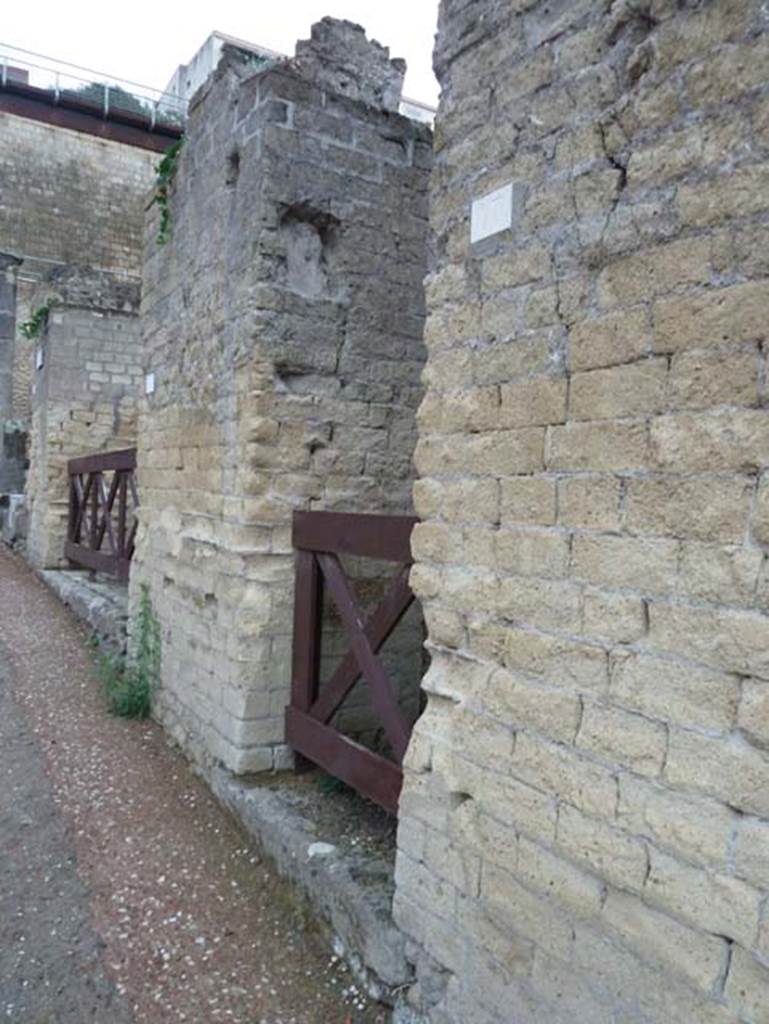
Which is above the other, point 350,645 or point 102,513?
point 102,513

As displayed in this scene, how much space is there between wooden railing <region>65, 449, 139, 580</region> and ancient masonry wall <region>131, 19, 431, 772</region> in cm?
343

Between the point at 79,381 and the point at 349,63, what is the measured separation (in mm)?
7401

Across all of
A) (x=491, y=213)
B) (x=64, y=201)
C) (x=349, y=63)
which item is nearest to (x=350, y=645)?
(x=491, y=213)

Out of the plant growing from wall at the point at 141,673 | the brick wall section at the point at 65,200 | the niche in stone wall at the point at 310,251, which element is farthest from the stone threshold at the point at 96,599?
the brick wall section at the point at 65,200

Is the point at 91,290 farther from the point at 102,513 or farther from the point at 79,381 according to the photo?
the point at 102,513

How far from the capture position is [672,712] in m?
1.79

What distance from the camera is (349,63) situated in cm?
405

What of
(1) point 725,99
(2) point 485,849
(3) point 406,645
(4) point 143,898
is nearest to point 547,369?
Answer: (1) point 725,99

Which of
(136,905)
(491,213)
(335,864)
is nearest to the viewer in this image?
(491,213)

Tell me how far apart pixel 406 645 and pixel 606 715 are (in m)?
2.47

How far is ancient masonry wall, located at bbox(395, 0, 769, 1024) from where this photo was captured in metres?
1.67

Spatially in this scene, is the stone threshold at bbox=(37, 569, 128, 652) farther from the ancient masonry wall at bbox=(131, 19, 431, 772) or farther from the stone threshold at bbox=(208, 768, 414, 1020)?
the stone threshold at bbox=(208, 768, 414, 1020)

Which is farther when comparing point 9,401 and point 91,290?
point 9,401

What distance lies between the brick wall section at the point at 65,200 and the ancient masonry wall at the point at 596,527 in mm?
19024
